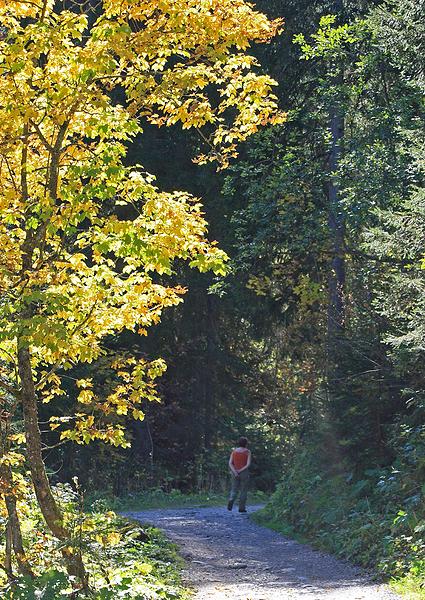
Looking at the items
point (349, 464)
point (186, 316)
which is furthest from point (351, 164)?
point (186, 316)

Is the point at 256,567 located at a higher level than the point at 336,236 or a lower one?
lower

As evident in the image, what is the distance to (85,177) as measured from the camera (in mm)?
8094

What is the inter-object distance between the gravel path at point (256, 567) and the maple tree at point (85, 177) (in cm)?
324

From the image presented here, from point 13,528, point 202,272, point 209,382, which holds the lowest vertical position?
point 13,528

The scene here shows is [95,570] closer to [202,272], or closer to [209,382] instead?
[202,272]

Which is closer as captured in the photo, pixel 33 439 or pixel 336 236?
pixel 33 439

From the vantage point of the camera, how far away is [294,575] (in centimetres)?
1181

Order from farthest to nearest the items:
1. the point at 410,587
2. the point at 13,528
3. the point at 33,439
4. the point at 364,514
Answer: the point at 364,514 < the point at 410,587 < the point at 13,528 < the point at 33,439

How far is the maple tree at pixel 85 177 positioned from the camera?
7.53 meters

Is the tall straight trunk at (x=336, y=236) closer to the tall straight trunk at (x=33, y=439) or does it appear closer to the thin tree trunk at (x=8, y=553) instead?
the thin tree trunk at (x=8, y=553)

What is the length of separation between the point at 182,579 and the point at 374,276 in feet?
24.6

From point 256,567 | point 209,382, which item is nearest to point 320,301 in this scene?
point 209,382

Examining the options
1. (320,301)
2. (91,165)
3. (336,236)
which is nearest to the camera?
(91,165)

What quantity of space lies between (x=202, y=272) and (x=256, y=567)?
17.3ft
